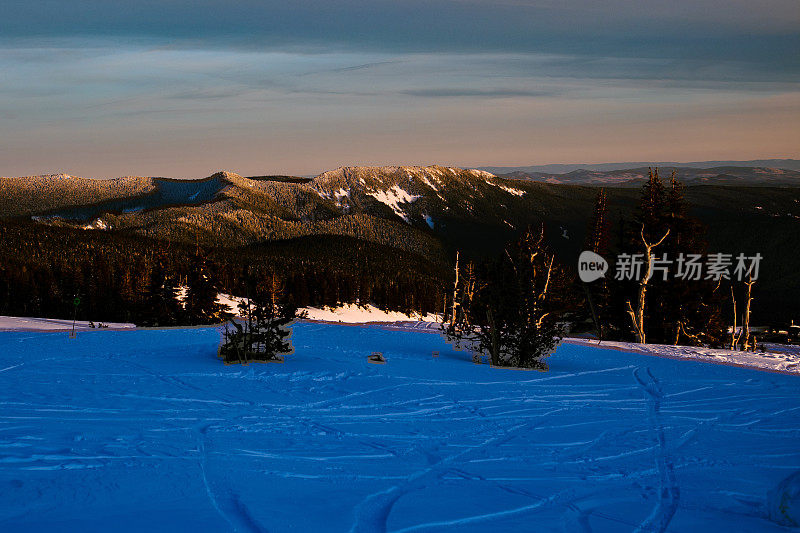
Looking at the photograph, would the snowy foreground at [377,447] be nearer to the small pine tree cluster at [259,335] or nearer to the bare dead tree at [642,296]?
the small pine tree cluster at [259,335]

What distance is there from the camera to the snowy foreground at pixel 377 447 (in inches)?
266

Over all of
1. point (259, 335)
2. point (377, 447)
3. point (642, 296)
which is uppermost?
point (642, 296)

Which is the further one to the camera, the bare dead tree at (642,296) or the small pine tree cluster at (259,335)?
the bare dead tree at (642,296)

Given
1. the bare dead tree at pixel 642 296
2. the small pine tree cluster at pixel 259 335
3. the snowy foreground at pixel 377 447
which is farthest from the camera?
the bare dead tree at pixel 642 296

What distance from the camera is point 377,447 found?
9.66 m

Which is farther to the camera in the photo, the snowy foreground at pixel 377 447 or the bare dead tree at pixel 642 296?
the bare dead tree at pixel 642 296

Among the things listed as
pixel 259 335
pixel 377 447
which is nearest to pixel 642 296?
pixel 259 335

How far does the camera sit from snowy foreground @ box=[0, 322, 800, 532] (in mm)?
6762

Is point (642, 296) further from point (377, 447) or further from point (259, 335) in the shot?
point (377, 447)

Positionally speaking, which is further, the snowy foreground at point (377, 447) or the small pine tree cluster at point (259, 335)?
the small pine tree cluster at point (259, 335)

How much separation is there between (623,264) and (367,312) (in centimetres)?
7417

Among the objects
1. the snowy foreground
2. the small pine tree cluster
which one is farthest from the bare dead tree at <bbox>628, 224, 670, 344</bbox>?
the small pine tree cluster

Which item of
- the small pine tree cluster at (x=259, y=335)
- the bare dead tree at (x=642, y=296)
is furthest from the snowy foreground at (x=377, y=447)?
the bare dead tree at (x=642, y=296)

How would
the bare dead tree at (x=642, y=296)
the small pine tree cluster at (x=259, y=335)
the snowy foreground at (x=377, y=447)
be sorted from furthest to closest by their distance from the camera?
the bare dead tree at (x=642, y=296), the small pine tree cluster at (x=259, y=335), the snowy foreground at (x=377, y=447)
